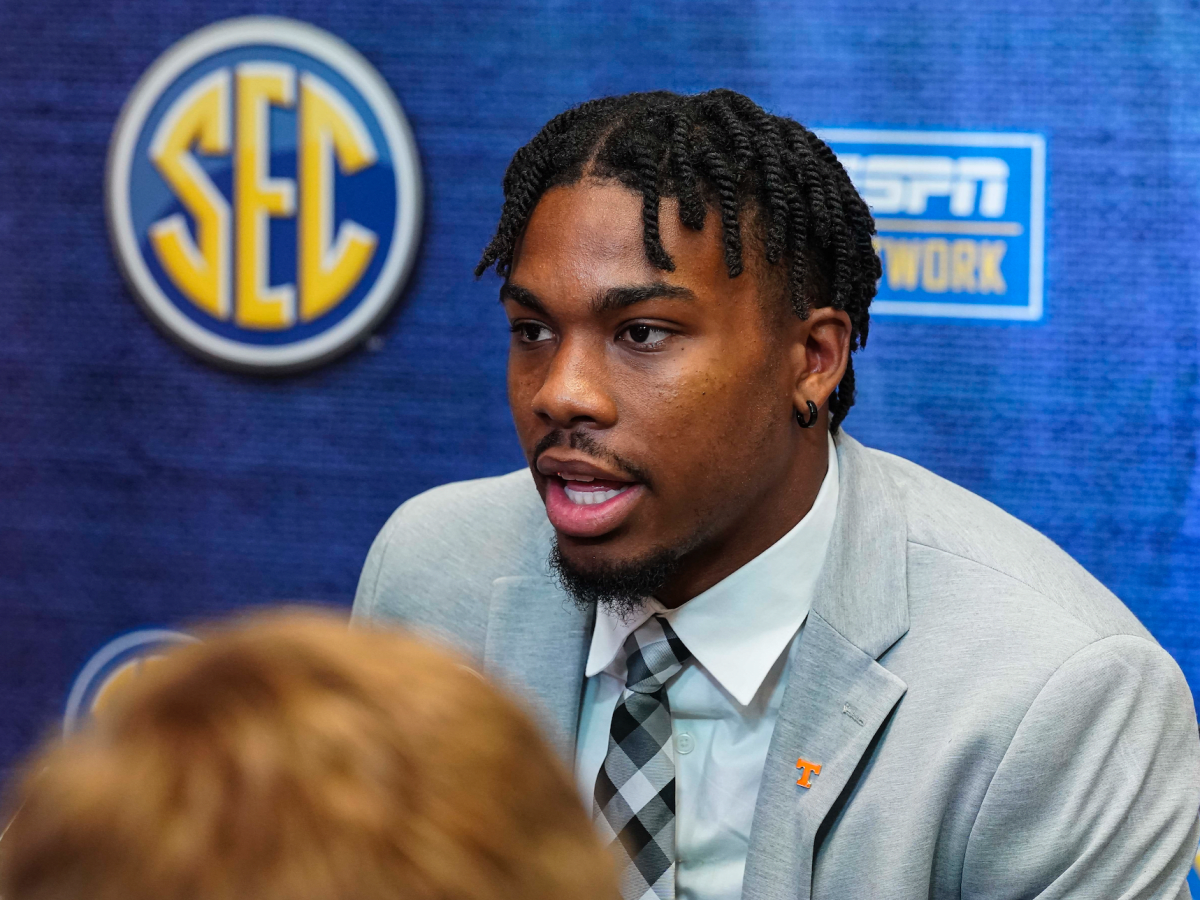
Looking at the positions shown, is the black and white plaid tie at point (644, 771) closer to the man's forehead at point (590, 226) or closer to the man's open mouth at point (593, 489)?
the man's open mouth at point (593, 489)

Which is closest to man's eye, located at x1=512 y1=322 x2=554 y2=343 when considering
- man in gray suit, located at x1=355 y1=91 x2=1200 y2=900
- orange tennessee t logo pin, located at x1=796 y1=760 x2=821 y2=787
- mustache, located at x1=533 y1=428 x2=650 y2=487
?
man in gray suit, located at x1=355 y1=91 x2=1200 y2=900

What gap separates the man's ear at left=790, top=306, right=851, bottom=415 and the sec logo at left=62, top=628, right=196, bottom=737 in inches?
49.8

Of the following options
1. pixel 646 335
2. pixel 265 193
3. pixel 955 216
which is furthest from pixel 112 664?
pixel 955 216

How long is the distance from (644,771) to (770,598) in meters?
0.23

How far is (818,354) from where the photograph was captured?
137cm

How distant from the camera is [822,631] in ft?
4.18

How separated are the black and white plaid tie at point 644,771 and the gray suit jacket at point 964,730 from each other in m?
0.07

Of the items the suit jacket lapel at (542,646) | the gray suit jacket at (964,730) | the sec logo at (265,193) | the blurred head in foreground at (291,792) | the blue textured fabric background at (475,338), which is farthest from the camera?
the sec logo at (265,193)

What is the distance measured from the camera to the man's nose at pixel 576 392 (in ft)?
4.03

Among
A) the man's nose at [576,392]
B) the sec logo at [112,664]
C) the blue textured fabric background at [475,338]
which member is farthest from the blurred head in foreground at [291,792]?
the sec logo at [112,664]

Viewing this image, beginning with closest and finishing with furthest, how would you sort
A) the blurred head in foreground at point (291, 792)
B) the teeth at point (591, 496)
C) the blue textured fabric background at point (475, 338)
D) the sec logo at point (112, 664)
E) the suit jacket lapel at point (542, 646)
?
1. the blurred head in foreground at point (291, 792)
2. the teeth at point (591, 496)
3. the suit jacket lapel at point (542, 646)
4. the blue textured fabric background at point (475, 338)
5. the sec logo at point (112, 664)

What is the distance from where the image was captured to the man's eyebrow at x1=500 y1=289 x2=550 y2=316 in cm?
127

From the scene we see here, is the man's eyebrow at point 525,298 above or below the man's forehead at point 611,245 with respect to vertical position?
below

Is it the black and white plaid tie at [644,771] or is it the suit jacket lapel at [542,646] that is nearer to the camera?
the black and white plaid tie at [644,771]
